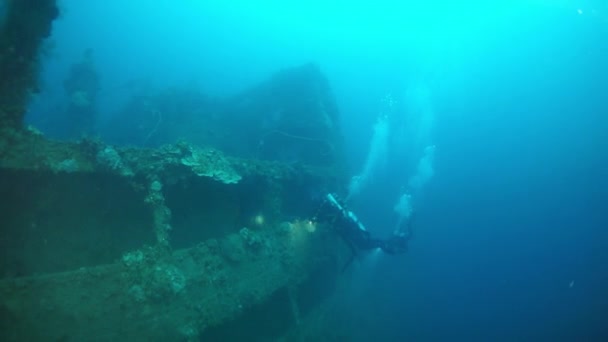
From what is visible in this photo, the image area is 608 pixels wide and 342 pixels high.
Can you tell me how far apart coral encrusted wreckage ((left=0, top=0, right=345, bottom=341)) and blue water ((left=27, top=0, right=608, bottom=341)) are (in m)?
5.13

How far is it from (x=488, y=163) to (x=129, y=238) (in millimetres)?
34711

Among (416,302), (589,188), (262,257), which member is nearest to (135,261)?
(262,257)

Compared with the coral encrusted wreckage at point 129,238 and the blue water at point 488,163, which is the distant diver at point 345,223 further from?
the blue water at point 488,163

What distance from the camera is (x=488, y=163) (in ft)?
115

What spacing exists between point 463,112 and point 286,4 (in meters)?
87.9

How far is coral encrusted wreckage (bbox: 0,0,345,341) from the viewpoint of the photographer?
4.39 m

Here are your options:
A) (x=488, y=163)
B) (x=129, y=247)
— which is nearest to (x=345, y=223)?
(x=129, y=247)

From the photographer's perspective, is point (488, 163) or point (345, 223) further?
point (488, 163)

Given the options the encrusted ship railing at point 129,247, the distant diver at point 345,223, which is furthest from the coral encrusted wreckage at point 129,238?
→ the distant diver at point 345,223

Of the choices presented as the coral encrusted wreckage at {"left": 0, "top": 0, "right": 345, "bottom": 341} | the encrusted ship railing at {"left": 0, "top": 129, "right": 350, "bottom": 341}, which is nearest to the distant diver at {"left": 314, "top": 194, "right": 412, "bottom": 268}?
the coral encrusted wreckage at {"left": 0, "top": 0, "right": 345, "bottom": 341}

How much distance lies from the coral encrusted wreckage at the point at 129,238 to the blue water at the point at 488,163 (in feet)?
16.8

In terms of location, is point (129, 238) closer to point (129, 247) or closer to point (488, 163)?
point (129, 247)

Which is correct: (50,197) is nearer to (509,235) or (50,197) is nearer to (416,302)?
(416,302)

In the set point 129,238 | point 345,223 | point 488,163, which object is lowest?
point 129,238
